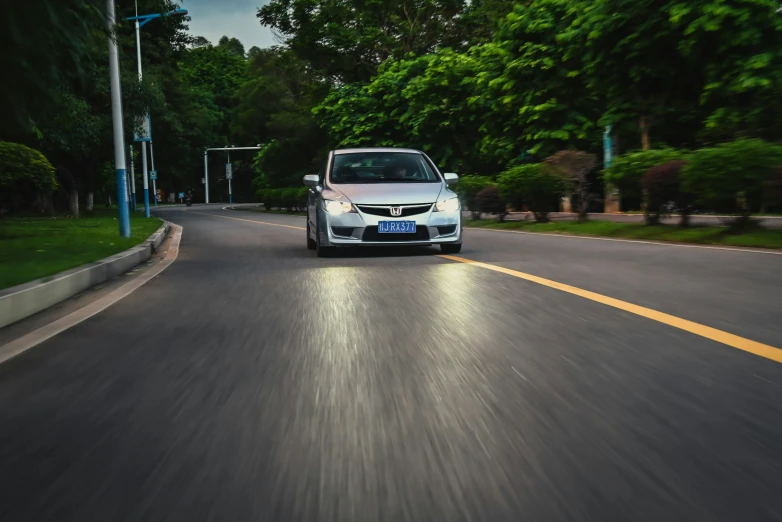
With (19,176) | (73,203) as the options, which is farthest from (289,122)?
(19,176)

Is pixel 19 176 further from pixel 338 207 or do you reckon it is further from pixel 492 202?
pixel 492 202

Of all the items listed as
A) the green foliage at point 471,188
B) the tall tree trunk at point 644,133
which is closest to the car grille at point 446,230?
the green foliage at point 471,188

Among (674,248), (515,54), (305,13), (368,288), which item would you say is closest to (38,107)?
(368,288)

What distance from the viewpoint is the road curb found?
6.71 metres

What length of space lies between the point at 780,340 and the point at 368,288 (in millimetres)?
4001

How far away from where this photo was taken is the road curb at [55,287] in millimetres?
6715

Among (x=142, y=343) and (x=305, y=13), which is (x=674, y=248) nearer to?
(x=142, y=343)

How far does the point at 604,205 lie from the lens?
89.1 feet

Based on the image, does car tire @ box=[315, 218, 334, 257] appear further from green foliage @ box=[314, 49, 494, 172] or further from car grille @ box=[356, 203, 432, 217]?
green foliage @ box=[314, 49, 494, 172]

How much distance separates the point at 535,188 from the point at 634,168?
13.4 feet

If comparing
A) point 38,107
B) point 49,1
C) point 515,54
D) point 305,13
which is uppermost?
point 305,13

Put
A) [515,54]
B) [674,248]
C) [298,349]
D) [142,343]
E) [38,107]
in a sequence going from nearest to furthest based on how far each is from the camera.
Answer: [298,349], [142,343], [38,107], [674,248], [515,54]

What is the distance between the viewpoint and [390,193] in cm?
1139

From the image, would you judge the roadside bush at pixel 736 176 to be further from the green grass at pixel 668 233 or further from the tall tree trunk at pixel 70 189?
the tall tree trunk at pixel 70 189
